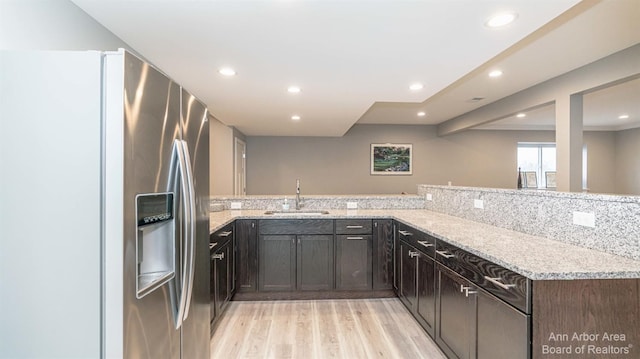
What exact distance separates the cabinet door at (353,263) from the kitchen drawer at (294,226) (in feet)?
0.72

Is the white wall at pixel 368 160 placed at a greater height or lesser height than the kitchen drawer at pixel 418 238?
greater

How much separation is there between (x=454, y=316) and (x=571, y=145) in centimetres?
295

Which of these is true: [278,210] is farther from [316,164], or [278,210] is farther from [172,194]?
[316,164]

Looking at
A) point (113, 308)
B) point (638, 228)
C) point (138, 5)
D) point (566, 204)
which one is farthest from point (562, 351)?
point (138, 5)

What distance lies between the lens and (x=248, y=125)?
5410 mm

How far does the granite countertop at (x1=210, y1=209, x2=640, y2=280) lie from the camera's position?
130 centimetres

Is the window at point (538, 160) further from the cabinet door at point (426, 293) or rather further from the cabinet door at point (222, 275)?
the cabinet door at point (222, 275)

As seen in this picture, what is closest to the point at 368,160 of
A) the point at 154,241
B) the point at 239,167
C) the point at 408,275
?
the point at 239,167

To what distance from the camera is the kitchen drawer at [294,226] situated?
10.6 ft

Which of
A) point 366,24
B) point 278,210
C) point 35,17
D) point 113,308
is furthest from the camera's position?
point 278,210

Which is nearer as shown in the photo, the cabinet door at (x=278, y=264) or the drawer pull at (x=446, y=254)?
the drawer pull at (x=446, y=254)

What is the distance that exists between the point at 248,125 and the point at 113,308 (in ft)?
15.1

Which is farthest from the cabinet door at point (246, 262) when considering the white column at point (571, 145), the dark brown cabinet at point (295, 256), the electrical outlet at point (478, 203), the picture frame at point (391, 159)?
the picture frame at point (391, 159)

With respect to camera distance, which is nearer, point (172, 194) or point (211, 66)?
point (172, 194)
